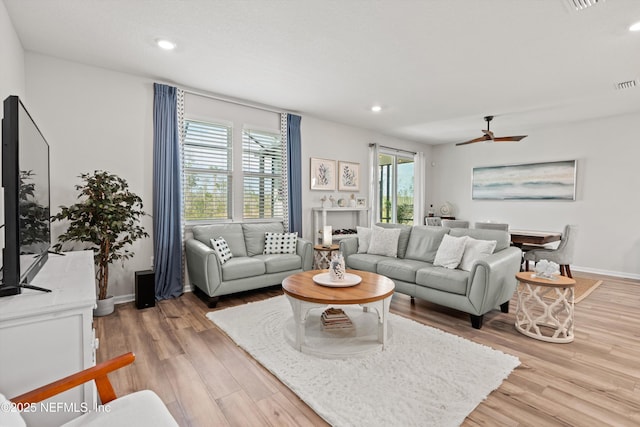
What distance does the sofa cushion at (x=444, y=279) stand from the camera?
3.04 metres

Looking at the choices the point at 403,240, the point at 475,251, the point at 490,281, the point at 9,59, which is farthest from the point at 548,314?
the point at 9,59

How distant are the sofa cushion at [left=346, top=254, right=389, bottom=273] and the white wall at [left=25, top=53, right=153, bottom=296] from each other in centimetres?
254

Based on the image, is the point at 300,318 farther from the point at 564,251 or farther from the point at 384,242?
the point at 564,251

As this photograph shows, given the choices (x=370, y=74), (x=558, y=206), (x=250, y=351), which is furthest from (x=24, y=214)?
(x=558, y=206)

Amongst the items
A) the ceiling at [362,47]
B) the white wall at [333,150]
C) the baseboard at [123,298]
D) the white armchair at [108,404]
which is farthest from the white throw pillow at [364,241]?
the white armchair at [108,404]

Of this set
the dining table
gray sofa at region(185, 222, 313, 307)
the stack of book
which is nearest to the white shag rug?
the stack of book

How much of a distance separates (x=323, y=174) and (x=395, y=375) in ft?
12.8

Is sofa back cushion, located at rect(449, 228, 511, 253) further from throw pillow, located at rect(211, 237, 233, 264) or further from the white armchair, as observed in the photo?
the white armchair

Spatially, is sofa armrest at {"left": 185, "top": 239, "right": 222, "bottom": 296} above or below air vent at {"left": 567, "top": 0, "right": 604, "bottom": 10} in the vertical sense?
below

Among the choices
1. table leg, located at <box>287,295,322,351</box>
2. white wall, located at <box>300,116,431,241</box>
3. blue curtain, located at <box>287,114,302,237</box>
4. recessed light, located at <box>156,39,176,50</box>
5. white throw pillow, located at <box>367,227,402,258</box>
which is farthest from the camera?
white wall, located at <box>300,116,431,241</box>

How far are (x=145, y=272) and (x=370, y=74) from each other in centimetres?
339

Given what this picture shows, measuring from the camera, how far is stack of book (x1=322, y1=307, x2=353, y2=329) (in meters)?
2.73

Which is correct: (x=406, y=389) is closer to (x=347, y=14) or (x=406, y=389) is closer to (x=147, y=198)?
(x=347, y=14)

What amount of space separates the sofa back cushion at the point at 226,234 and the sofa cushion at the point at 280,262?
273 millimetres
